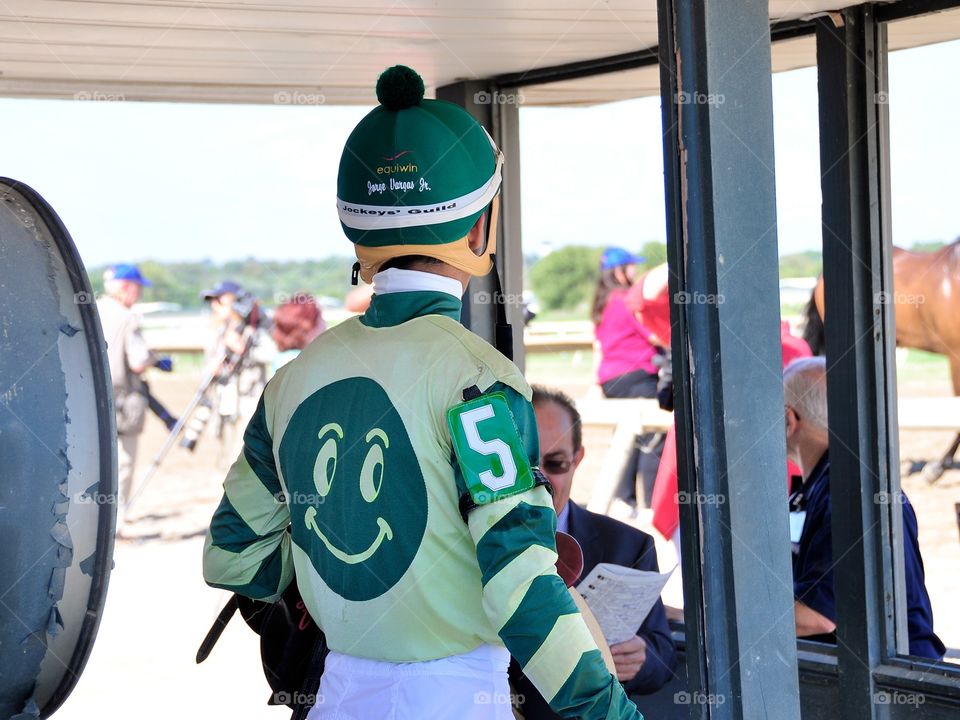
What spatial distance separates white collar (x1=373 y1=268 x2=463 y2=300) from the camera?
1.71m

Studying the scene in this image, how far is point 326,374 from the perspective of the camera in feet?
5.61

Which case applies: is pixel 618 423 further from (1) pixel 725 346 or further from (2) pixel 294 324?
(1) pixel 725 346

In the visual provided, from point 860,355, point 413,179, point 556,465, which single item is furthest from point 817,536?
point 413,179

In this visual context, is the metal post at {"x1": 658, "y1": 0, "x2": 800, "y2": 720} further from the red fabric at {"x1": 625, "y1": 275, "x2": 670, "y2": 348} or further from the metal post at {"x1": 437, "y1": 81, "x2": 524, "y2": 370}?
the red fabric at {"x1": 625, "y1": 275, "x2": 670, "y2": 348}

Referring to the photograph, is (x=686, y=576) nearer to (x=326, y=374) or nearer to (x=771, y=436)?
(x=771, y=436)

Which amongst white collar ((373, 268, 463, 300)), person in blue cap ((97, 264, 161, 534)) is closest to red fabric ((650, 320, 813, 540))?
white collar ((373, 268, 463, 300))

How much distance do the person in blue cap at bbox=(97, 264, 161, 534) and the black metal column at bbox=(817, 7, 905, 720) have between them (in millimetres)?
5174

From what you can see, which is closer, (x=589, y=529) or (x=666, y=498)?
(x=589, y=529)

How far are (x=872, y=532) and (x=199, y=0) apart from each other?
2.13 m

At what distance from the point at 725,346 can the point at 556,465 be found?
129cm

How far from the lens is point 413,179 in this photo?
167cm

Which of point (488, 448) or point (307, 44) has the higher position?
point (307, 44)

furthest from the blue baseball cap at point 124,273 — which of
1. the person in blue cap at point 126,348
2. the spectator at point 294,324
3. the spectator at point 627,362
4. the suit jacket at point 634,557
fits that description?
the suit jacket at point 634,557

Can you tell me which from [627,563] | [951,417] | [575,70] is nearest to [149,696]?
[627,563]
